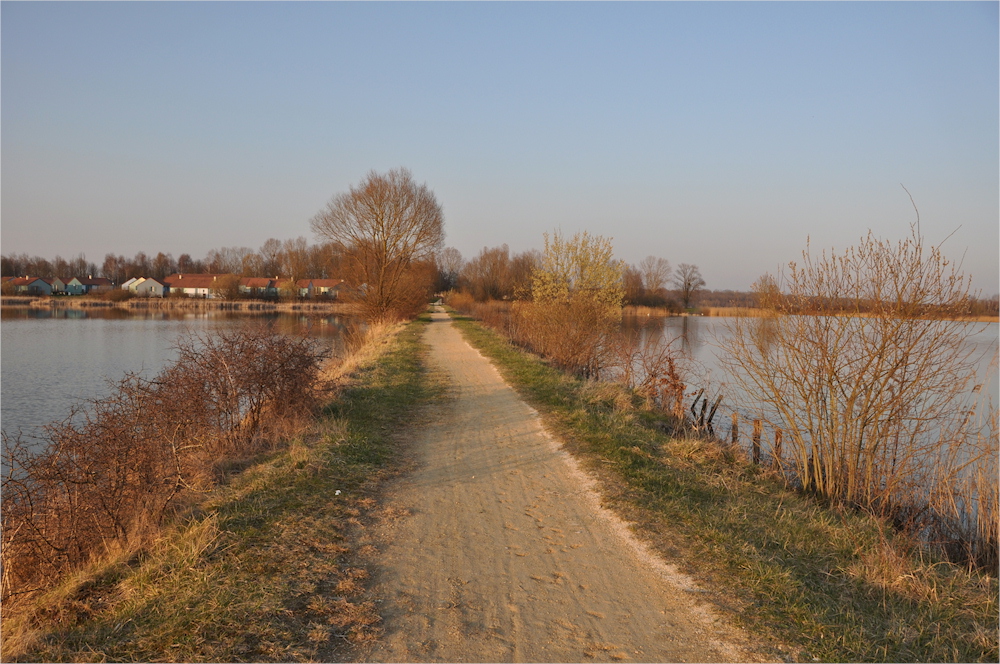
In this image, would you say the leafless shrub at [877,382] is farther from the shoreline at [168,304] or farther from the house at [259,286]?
the house at [259,286]

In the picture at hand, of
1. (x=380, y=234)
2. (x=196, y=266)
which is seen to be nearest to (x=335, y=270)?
(x=380, y=234)

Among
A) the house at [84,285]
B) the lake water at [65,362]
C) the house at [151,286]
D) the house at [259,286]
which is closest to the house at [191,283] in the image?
the house at [151,286]

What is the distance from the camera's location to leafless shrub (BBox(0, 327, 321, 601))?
5.42 m

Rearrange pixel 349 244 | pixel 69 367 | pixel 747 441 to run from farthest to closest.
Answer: pixel 349 244
pixel 69 367
pixel 747 441

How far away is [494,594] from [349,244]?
33.2 metres

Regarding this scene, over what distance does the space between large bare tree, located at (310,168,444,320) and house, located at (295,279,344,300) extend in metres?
39.1

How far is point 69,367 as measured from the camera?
1942 centimetres

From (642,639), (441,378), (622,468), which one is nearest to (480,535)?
(642,639)

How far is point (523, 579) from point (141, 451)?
15.1 feet

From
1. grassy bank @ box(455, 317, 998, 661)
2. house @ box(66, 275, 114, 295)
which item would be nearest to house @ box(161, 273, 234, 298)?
house @ box(66, 275, 114, 295)

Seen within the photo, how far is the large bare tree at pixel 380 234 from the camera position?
35.0m

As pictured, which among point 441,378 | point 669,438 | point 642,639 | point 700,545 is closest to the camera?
point 642,639

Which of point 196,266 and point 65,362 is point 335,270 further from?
point 196,266

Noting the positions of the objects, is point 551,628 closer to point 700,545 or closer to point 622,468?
point 700,545
